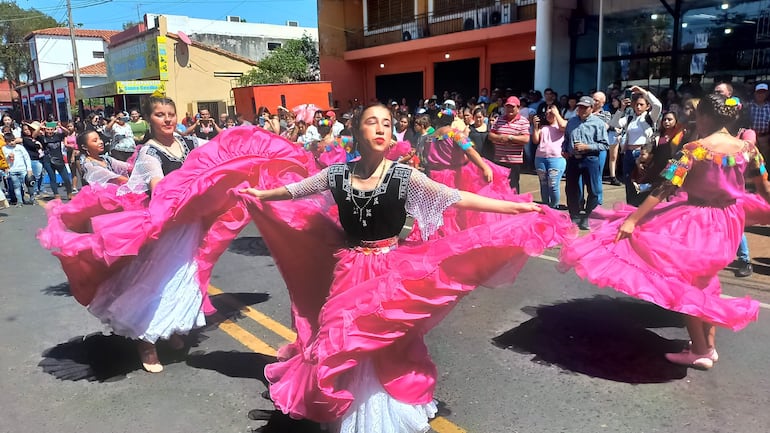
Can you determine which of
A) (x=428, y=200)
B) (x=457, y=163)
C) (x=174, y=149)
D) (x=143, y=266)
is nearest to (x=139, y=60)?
(x=457, y=163)

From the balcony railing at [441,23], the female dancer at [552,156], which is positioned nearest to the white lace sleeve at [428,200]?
the female dancer at [552,156]

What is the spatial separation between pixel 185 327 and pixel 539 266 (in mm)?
4082

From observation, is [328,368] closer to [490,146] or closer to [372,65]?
[490,146]

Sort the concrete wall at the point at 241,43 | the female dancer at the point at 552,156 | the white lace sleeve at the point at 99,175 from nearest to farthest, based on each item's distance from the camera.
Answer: the white lace sleeve at the point at 99,175 → the female dancer at the point at 552,156 → the concrete wall at the point at 241,43

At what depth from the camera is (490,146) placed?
8758mm

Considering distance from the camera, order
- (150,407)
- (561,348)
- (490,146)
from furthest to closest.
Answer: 1. (490,146)
2. (561,348)
3. (150,407)

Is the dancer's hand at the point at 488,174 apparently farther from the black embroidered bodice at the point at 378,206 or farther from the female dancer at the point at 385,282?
the black embroidered bodice at the point at 378,206

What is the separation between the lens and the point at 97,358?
14.8 feet

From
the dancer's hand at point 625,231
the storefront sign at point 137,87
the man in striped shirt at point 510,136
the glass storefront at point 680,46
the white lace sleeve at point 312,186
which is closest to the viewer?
the white lace sleeve at point 312,186

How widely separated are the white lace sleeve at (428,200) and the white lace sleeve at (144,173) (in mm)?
2037

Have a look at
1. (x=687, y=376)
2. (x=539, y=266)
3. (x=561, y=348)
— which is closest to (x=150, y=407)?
(x=561, y=348)

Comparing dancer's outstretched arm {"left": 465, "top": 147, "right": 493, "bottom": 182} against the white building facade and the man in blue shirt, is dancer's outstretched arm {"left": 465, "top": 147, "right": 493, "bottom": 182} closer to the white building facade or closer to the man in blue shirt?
the man in blue shirt

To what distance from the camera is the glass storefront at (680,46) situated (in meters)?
12.9

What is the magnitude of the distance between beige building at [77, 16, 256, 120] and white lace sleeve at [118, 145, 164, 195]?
30705mm
